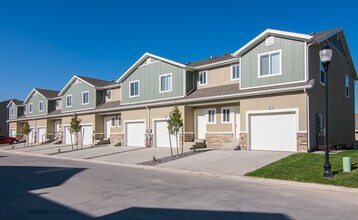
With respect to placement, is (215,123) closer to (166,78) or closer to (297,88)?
(166,78)

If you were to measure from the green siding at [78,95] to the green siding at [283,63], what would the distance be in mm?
19800

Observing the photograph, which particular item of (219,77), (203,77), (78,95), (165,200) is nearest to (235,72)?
(219,77)

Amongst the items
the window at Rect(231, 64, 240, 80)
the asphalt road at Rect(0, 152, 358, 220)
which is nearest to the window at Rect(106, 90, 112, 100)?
the window at Rect(231, 64, 240, 80)

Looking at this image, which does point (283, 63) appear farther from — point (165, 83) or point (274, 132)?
point (165, 83)

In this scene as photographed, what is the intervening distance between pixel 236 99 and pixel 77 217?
16.1 m

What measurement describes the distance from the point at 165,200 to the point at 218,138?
1570cm

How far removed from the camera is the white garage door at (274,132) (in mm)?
18703

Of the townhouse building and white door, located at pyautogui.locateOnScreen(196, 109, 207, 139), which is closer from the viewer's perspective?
the townhouse building

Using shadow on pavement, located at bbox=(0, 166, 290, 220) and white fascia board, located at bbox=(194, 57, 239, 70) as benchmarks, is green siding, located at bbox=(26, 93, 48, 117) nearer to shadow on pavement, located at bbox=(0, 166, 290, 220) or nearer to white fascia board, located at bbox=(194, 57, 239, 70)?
white fascia board, located at bbox=(194, 57, 239, 70)

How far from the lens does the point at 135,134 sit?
2938 centimetres

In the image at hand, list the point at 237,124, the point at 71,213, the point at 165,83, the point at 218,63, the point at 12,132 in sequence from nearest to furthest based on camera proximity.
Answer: the point at 71,213
the point at 237,124
the point at 218,63
the point at 165,83
the point at 12,132

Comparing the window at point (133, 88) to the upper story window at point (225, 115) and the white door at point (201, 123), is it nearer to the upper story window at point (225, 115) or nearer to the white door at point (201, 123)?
the white door at point (201, 123)

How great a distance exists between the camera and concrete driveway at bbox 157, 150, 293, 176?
1482 cm

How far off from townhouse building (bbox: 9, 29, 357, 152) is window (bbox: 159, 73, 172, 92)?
8 centimetres
